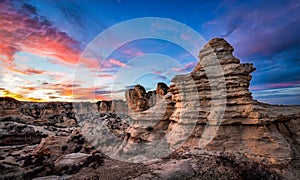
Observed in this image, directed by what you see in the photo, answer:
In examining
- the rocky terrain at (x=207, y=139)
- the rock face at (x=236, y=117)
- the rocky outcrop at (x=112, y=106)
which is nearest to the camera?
the rocky terrain at (x=207, y=139)

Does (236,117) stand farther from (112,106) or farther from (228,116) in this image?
(112,106)

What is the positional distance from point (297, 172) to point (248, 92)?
480 cm

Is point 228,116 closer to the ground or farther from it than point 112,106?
closer to the ground

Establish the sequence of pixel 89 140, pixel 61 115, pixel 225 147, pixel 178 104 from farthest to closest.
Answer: pixel 61 115, pixel 89 140, pixel 178 104, pixel 225 147

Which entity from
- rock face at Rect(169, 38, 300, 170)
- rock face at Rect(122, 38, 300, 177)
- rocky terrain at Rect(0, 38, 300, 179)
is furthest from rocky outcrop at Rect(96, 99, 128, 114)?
rock face at Rect(169, 38, 300, 170)

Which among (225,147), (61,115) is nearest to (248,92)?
(225,147)

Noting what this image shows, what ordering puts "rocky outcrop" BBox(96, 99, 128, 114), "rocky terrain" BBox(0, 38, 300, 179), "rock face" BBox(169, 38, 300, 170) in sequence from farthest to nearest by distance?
"rocky outcrop" BBox(96, 99, 128, 114) < "rock face" BBox(169, 38, 300, 170) < "rocky terrain" BBox(0, 38, 300, 179)

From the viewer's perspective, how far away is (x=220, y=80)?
10883 millimetres

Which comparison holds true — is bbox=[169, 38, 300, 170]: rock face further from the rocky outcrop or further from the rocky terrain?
the rocky outcrop

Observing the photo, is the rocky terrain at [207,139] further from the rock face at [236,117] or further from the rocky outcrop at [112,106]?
the rocky outcrop at [112,106]

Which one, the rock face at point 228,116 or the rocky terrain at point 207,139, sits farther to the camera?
the rock face at point 228,116

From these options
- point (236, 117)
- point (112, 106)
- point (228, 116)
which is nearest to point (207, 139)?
point (228, 116)

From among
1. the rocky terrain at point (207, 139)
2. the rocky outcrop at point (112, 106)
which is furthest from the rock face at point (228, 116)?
the rocky outcrop at point (112, 106)

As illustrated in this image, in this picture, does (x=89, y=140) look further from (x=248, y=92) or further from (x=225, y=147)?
(x=248, y=92)
